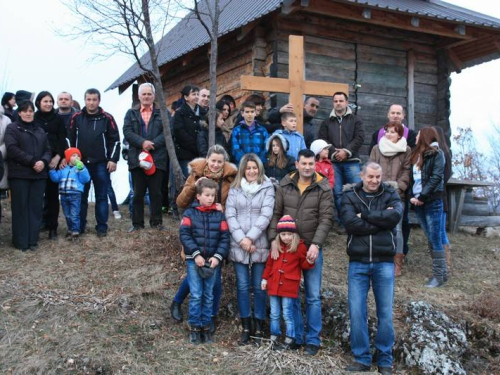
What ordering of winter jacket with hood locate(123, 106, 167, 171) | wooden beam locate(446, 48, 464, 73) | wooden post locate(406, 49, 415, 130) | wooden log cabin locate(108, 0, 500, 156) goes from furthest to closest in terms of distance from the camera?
wooden beam locate(446, 48, 464, 73), wooden post locate(406, 49, 415, 130), wooden log cabin locate(108, 0, 500, 156), winter jacket with hood locate(123, 106, 167, 171)

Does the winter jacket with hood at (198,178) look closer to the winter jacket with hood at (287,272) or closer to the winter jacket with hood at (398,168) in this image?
the winter jacket with hood at (287,272)

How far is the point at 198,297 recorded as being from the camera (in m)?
4.80

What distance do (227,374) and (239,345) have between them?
49 centimetres

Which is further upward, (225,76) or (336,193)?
(225,76)

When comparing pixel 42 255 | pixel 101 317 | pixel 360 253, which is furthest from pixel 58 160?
pixel 360 253

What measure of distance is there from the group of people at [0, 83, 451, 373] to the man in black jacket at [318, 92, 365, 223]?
2 cm

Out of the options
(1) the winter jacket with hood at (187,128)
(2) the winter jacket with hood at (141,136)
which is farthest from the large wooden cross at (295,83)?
(2) the winter jacket with hood at (141,136)

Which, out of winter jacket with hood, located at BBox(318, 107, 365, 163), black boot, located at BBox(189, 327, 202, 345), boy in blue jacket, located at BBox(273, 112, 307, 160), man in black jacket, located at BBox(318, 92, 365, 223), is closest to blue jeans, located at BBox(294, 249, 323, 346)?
black boot, located at BBox(189, 327, 202, 345)

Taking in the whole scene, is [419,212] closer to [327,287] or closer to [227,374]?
[327,287]

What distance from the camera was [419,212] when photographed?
6.34 meters

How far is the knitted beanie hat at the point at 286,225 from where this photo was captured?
4641 mm

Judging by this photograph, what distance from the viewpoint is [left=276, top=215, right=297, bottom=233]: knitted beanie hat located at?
464 centimetres

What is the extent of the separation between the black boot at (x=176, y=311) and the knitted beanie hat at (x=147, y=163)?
234cm

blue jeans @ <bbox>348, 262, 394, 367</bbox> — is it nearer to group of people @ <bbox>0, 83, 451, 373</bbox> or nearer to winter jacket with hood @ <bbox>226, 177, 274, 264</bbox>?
group of people @ <bbox>0, 83, 451, 373</bbox>
